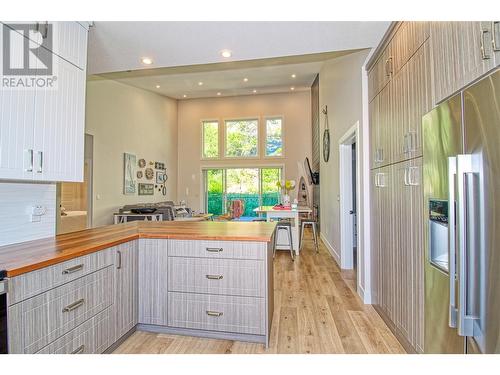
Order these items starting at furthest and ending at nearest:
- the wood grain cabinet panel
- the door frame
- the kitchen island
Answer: the door frame, the wood grain cabinet panel, the kitchen island

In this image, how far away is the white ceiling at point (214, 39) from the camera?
2.22m

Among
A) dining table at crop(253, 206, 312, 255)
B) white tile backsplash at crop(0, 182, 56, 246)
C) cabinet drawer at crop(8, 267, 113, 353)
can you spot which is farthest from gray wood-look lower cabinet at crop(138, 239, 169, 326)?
dining table at crop(253, 206, 312, 255)

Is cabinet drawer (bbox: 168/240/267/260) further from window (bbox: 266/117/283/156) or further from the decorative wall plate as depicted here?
window (bbox: 266/117/283/156)

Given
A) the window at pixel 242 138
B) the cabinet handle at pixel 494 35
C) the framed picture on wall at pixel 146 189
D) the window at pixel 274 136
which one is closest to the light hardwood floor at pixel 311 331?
the cabinet handle at pixel 494 35

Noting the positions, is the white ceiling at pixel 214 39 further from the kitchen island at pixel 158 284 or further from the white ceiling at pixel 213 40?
the kitchen island at pixel 158 284

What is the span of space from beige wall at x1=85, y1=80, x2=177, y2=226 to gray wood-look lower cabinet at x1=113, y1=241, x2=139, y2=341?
499 cm

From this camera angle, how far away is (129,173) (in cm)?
761

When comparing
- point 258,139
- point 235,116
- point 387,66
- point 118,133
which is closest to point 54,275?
point 387,66

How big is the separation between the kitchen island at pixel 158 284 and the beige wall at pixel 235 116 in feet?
25.4

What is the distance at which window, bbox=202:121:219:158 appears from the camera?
10133 millimetres

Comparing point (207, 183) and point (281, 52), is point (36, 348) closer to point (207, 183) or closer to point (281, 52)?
point (281, 52)
